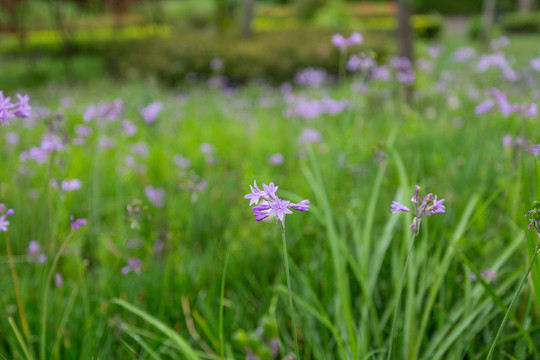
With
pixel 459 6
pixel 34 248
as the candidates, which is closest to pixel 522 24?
pixel 459 6

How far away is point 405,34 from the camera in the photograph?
5.97 meters

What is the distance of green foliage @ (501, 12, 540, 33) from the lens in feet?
68.3

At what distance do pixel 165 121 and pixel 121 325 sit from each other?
325 cm

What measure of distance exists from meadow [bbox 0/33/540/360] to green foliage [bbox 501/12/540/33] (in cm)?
2056

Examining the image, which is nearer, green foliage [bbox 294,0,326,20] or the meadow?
the meadow

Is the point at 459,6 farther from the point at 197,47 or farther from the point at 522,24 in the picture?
the point at 197,47

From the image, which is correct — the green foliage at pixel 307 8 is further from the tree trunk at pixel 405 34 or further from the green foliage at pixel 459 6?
the tree trunk at pixel 405 34

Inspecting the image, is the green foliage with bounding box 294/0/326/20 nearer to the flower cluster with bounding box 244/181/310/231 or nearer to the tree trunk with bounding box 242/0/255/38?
the tree trunk with bounding box 242/0/255/38

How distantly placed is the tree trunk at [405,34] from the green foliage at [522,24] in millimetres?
18503

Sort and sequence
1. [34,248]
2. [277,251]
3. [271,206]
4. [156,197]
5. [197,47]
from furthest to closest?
[197,47], [156,197], [277,251], [34,248], [271,206]

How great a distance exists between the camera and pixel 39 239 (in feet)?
7.07

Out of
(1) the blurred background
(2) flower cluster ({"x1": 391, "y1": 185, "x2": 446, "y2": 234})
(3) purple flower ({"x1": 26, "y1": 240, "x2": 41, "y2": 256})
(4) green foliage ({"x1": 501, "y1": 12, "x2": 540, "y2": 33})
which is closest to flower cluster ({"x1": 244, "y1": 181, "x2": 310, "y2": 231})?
(2) flower cluster ({"x1": 391, "y1": 185, "x2": 446, "y2": 234})

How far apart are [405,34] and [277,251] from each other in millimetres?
4837

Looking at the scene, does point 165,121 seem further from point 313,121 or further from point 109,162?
point 313,121
